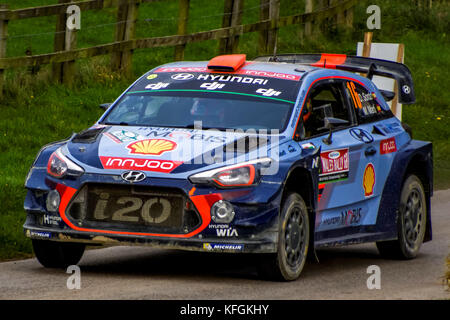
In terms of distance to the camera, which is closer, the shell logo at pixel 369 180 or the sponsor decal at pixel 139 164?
the sponsor decal at pixel 139 164

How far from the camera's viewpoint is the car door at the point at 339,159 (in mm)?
9977

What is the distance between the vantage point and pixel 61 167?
9.23 m

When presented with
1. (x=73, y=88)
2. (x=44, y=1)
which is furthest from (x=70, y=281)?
(x=44, y=1)

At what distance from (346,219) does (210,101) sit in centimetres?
152

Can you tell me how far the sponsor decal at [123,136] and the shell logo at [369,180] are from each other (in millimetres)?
2177

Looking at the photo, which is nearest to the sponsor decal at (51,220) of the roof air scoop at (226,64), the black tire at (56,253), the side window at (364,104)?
the black tire at (56,253)

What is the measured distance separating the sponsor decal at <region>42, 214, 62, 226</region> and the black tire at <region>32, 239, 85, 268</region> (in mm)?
364

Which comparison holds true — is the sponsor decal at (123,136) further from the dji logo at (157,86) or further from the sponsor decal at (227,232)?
the sponsor decal at (227,232)

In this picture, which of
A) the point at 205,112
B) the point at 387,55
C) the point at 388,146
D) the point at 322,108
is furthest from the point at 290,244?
the point at 387,55

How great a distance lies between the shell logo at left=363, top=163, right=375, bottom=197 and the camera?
10.6 meters

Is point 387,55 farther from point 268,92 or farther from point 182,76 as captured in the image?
point 268,92

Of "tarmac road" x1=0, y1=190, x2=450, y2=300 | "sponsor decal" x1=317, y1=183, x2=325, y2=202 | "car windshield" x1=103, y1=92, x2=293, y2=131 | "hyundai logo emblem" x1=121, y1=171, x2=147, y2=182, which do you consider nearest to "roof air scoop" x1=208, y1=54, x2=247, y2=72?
"car windshield" x1=103, y1=92, x2=293, y2=131

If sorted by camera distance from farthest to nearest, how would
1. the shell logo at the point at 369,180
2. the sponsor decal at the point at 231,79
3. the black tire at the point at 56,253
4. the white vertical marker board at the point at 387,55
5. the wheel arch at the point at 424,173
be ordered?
the white vertical marker board at the point at 387,55 < the wheel arch at the point at 424,173 < the shell logo at the point at 369,180 < the sponsor decal at the point at 231,79 < the black tire at the point at 56,253
